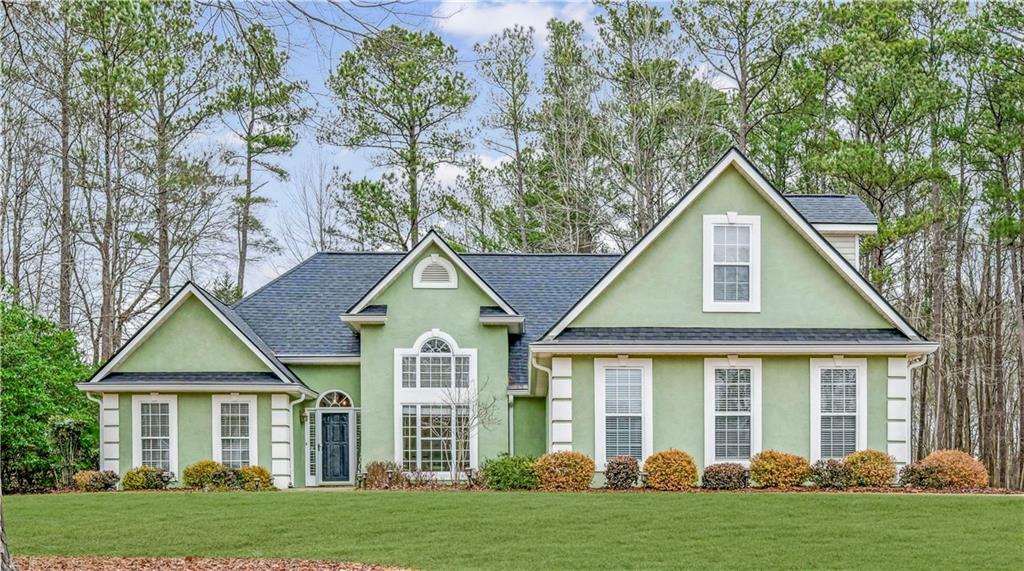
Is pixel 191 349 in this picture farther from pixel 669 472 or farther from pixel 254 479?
pixel 669 472

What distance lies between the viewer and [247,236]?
37938 mm

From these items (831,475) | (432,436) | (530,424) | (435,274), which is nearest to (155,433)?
(432,436)

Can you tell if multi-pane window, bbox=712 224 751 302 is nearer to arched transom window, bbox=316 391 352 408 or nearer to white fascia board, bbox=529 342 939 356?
white fascia board, bbox=529 342 939 356

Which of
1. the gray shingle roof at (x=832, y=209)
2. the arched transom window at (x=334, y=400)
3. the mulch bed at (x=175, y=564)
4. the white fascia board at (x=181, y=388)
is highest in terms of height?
the gray shingle roof at (x=832, y=209)

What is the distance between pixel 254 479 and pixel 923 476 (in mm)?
12241

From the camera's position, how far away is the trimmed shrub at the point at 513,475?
18.9m

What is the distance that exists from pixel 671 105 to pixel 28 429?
20290 millimetres

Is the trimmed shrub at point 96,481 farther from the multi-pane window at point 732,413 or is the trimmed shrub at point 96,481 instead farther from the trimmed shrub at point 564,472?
the multi-pane window at point 732,413

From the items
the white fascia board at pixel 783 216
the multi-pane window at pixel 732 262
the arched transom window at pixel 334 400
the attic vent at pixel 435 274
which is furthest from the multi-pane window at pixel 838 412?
the arched transom window at pixel 334 400

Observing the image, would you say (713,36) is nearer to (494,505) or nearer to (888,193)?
(888,193)

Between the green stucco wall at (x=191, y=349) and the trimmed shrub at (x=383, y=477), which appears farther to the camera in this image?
the green stucco wall at (x=191, y=349)

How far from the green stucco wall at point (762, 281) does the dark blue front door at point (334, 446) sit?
7383 mm

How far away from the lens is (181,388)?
22.1 metres

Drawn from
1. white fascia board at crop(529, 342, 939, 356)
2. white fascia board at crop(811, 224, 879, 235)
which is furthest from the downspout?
white fascia board at crop(811, 224, 879, 235)
